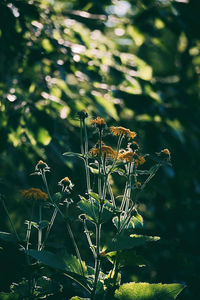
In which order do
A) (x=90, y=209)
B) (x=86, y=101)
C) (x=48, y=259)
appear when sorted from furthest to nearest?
1. (x=86, y=101)
2. (x=90, y=209)
3. (x=48, y=259)

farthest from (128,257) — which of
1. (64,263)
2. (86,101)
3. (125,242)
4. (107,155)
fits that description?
Result: (86,101)

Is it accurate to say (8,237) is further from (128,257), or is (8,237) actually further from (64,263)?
(128,257)

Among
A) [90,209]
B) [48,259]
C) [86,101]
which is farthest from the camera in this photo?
[86,101]

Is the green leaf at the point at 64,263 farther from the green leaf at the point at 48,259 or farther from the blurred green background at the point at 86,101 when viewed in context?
the blurred green background at the point at 86,101

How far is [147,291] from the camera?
0.72 meters

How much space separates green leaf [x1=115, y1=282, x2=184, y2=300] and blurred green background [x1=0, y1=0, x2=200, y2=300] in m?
0.41

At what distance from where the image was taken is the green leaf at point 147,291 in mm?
705

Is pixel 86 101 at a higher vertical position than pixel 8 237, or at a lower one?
lower

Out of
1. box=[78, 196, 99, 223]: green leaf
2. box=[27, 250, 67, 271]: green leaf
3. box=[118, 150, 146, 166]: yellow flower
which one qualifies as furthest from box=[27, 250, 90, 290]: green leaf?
box=[118, 150, 146, 166]: yellow flower

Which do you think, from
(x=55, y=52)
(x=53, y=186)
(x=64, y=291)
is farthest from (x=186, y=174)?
(x=64, y=291)

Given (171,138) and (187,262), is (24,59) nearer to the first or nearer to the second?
(171,138)

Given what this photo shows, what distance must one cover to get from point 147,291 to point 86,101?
119 centimetres

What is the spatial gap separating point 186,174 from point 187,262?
0.64m

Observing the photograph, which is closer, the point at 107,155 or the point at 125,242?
the point at 125,242
